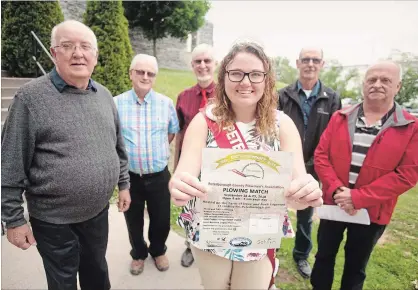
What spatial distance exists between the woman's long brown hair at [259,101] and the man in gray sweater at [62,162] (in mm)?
903

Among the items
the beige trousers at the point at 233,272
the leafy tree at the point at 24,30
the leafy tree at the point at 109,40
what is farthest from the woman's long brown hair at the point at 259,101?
the leafy tree at the point at 24,30

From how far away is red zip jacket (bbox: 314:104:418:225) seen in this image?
6.08 feet

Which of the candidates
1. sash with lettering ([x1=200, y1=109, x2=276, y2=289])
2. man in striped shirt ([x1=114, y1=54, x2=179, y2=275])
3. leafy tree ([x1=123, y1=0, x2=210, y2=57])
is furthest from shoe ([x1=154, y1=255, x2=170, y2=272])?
leafy tree ([x1=123, y1=0, x2=210, y2=57])

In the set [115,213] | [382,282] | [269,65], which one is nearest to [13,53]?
[115,213]

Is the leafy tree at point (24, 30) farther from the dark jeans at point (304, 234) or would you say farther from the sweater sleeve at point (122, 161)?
the dark jeans at point (304, 234)

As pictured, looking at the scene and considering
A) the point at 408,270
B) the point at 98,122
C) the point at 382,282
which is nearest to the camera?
the point at 98,122

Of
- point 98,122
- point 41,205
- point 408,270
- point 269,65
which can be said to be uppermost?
point 269,65

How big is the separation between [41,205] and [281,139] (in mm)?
1558

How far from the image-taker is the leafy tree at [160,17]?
18438 millimetres

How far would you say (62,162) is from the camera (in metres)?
1.66

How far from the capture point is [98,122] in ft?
6.10

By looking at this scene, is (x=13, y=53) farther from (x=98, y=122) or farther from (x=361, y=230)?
(x=361, y=230)

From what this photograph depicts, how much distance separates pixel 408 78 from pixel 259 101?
1366 millimetres

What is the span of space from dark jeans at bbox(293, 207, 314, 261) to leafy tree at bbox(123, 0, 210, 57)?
18618 millimetres
